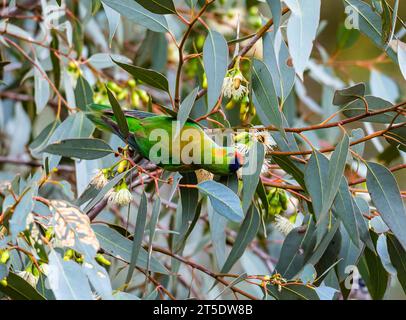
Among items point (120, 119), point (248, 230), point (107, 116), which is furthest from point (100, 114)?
point (248, 230)

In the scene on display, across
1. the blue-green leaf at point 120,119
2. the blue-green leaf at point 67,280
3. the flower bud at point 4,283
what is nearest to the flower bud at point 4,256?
the flower bud at point 4,283

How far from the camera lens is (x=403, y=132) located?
3.92ft

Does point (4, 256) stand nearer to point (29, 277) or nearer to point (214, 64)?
point (29, 277)

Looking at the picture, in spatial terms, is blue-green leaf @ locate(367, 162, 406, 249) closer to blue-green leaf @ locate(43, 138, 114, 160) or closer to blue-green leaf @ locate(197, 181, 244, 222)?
blue-green leaf @ locate(197, 181, 244, 222)

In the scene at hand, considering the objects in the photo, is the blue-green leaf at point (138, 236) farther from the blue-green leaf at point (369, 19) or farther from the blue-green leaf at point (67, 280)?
the blue-green leaf at point (369, 19)

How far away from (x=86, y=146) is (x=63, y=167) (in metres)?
1.05

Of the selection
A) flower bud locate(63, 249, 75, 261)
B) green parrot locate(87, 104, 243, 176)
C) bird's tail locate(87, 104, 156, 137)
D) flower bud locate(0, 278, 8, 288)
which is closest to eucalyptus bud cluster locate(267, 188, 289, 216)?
green parrot locate(87, 104, 243, 176)

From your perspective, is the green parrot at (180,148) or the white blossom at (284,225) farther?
the white blossom at (284,225)

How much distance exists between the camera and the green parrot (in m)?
1.18

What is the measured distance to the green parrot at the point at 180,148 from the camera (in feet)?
3.89

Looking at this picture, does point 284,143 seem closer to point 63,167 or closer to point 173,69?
point 63,167

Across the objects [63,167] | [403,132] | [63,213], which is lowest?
[63,167]
